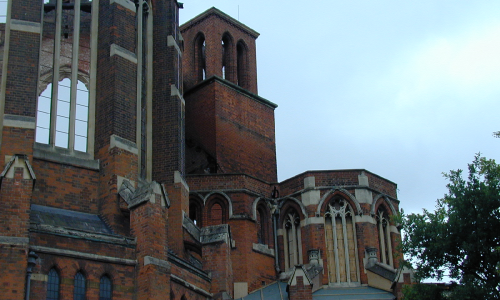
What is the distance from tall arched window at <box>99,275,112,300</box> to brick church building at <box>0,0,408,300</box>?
1.2 inches

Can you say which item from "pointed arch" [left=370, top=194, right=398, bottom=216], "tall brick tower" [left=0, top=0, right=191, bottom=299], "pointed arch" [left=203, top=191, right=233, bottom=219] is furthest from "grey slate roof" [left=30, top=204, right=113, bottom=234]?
"pointed arch" [left=370, top=194, right=398, bottom=216]

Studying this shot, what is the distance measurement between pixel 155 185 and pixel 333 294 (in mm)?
10377

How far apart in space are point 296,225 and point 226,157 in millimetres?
5301

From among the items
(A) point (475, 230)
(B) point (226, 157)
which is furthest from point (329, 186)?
(A) point (475, 230)

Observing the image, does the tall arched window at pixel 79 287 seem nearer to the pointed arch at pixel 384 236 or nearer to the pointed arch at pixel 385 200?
the pointed arch at pixel 385 200

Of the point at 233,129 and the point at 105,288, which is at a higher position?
the point at 233,129

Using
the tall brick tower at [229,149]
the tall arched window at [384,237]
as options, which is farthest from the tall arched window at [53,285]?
the tall arched window at [384,237]

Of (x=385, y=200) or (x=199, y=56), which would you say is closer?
(x=385, y=200)

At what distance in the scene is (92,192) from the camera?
26484 millimetres

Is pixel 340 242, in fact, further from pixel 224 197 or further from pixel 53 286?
pixel 53 286

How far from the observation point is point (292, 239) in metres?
34.9

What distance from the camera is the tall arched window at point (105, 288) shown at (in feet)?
76.7

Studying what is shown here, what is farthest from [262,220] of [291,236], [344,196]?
[344,196]

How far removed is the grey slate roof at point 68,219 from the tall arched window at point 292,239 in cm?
1095
